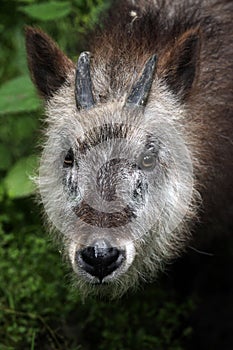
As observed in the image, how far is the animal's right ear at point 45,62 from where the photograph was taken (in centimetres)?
516

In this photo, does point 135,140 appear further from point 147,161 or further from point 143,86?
point 143,86

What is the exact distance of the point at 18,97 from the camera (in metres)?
6.16

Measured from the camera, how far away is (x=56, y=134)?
5164mm

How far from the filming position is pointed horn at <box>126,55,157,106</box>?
4.79 metres

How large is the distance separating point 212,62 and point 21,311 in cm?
216

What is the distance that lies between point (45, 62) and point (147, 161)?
35.2 inches

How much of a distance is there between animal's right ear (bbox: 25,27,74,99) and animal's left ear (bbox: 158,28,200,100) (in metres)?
0.60

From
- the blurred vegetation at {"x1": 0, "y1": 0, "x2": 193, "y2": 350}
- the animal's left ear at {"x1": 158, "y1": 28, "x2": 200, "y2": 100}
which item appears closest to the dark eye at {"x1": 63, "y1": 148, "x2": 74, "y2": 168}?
the blurred vegetation at {"x1": 0, "y1": 0, "x2": 193, "y2": 350}

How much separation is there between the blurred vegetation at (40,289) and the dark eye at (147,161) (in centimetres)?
92

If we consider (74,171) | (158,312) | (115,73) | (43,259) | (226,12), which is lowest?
(158,312)

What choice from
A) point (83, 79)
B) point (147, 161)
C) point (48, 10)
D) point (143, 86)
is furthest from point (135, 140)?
point (48, 10)

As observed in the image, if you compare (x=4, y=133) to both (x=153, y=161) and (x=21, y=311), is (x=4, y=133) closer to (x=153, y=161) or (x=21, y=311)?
(x=21, y=311)

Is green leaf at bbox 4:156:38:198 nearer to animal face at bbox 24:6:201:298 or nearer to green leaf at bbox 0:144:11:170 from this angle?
green leaf at bbox 0:144:11:170

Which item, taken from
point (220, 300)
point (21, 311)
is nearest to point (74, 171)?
point (21, 311)
